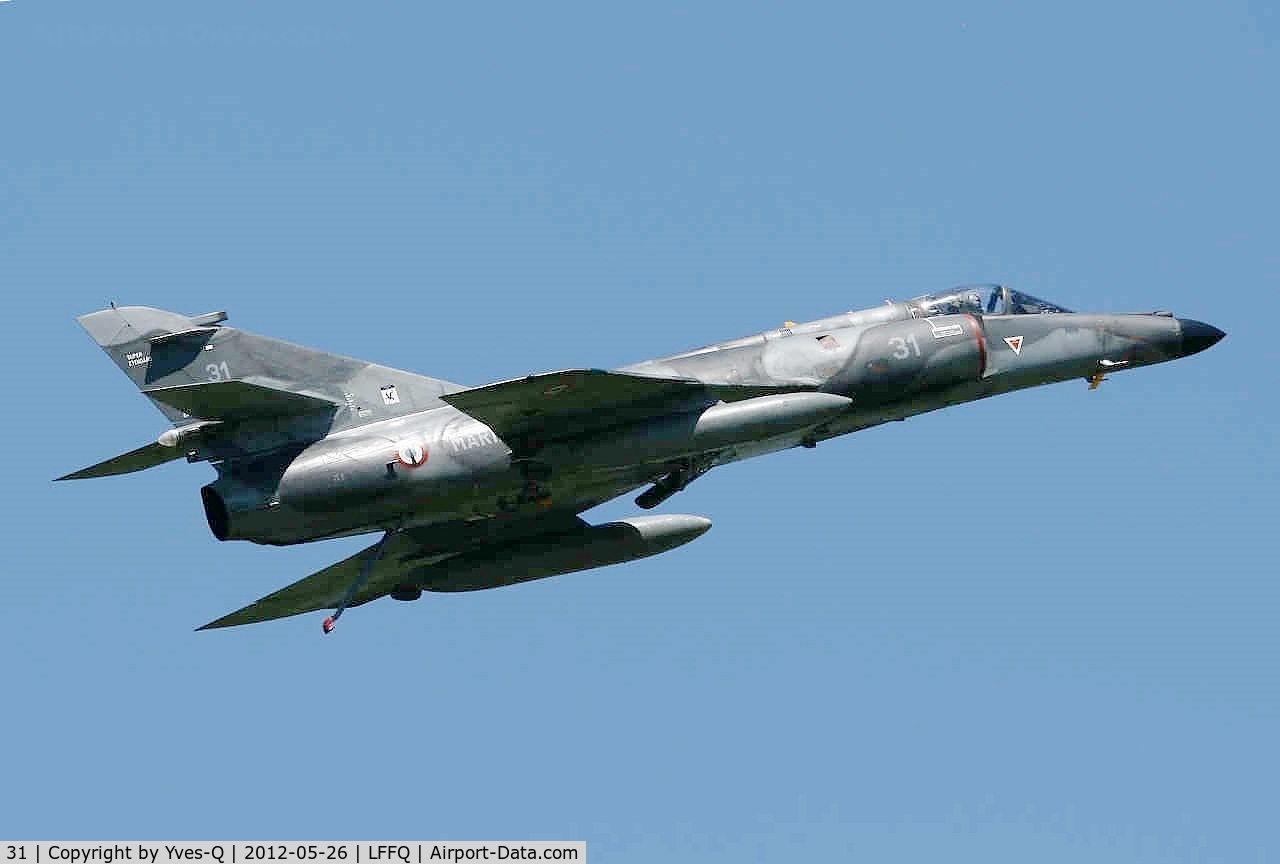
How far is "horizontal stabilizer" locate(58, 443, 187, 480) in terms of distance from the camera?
26578 mm

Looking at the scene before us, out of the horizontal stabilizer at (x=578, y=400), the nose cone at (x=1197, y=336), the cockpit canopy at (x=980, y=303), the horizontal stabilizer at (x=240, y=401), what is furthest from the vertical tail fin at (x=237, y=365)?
the nose cone at (x=1197, y=336)

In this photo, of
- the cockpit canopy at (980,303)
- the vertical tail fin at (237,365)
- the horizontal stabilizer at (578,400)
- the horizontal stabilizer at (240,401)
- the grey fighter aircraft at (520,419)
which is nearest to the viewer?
the horizontal stabilizer at (578,400)

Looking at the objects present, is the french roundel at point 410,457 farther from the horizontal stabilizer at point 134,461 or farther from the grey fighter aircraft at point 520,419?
the horizontal stabilizer at point 134,461

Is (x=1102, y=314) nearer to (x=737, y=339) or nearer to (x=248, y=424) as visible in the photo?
(x=737, y=339)

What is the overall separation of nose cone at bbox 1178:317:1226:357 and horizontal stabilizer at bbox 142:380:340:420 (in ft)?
37.5

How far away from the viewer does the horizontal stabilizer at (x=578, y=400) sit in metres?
25.3

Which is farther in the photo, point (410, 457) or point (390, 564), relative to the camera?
point (390, 564)

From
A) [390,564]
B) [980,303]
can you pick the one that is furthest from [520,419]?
[980,303]

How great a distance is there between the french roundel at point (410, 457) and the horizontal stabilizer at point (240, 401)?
49.9 inches

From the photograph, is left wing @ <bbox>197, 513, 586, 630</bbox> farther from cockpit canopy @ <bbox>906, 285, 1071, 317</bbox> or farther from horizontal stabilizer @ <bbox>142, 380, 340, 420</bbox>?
cockpit canopy @ <bbox>906, 285, 1071, 317</bbox>

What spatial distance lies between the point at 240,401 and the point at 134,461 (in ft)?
5.11

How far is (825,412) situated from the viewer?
26.8m

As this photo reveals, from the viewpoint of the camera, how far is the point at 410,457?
26.6 m

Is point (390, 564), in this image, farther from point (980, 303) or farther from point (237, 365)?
point (980, 303)
